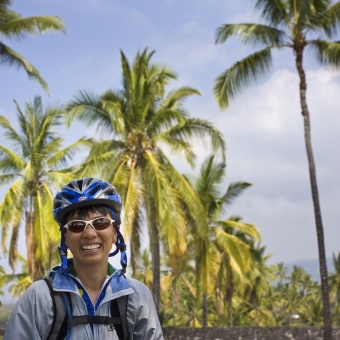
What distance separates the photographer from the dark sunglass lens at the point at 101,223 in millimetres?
2520

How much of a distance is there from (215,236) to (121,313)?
2797 centimetres

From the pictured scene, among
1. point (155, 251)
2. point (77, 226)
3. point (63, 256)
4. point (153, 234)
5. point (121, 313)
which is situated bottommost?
point (121, 313)

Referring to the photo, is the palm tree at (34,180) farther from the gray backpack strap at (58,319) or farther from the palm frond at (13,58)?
the gray backpack strap at (58,319)

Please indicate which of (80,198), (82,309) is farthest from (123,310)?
(80,198)

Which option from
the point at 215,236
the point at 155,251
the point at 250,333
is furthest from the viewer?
the point at 215,236

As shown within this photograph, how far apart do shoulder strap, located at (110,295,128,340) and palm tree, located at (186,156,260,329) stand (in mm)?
22869

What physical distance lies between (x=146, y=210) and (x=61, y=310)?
820 inches

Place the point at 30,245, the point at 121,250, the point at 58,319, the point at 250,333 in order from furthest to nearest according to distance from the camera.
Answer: the point at 250,333 → the point at 30,245 → the point at 121,250 → the point at 58,319

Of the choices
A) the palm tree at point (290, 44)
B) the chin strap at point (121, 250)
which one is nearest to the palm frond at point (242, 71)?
the palm tree at point (290, 44)

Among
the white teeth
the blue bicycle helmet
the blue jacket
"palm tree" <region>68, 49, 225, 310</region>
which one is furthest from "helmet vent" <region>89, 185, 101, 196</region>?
"palm tree" <region>68, 49, 225, 310</region>

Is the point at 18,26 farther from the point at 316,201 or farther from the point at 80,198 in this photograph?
the point at 80,198

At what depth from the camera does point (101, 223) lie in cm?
254

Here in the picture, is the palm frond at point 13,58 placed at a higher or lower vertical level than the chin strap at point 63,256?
higher

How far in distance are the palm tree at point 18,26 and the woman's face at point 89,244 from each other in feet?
68.9
